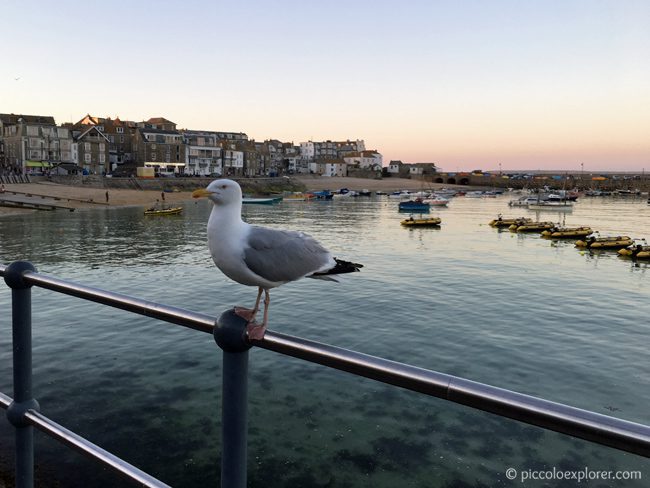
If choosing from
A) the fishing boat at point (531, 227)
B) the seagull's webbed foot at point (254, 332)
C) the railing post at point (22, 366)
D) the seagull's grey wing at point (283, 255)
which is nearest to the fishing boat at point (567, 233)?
the fishing boat at point (531, 227)

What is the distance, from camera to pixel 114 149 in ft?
416

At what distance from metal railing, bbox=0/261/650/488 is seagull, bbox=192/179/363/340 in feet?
3.53

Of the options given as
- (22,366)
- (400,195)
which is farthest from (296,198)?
(22,366)

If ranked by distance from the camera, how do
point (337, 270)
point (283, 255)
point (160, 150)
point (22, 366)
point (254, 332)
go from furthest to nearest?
point (160, 150), point (337, 270), point (283, 255), point (22, 366), point (254, 332)

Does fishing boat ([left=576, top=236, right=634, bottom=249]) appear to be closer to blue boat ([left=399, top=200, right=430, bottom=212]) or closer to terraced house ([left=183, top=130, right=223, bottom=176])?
blue boat ([left=399, top=200, right=430, bottom=212])

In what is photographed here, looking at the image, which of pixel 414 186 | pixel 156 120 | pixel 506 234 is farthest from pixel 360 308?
pixel 414 186

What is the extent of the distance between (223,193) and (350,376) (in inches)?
537

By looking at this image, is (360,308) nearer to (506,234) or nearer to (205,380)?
(205,380)

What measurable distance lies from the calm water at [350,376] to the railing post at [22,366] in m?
8.40

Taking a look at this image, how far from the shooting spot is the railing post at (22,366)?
290cm

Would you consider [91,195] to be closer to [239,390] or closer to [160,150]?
[160,150]

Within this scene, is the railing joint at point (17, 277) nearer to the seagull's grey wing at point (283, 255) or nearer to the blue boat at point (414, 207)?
the seagull's grey wing at point (283, 255)

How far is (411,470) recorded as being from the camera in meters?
11.1

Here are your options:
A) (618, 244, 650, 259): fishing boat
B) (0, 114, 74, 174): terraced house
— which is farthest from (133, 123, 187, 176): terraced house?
(618, 244, 650, 259): fishing boat
